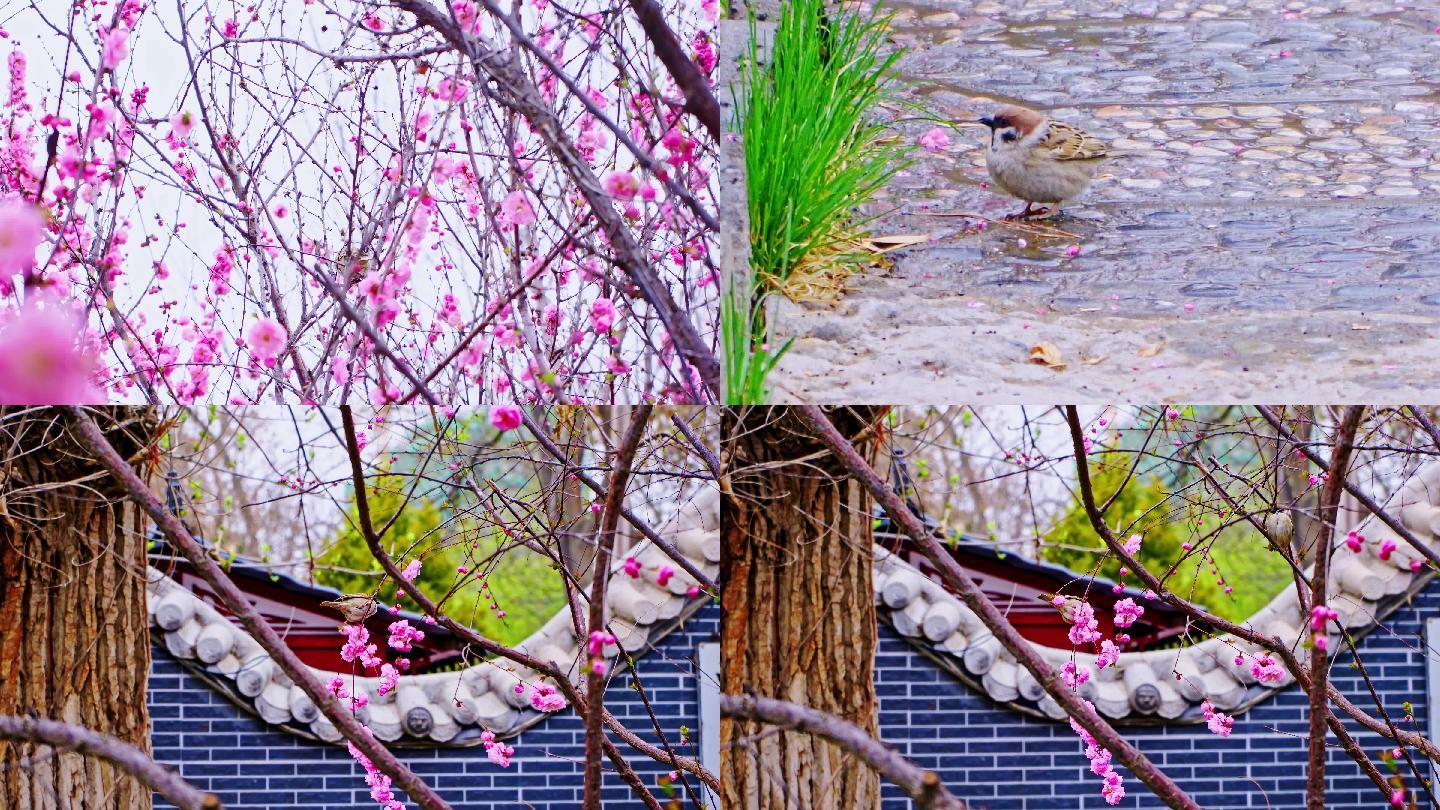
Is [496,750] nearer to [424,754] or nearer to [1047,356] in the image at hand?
[424,754]

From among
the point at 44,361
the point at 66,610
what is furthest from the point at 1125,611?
the point at 44,361

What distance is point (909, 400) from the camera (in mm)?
2570

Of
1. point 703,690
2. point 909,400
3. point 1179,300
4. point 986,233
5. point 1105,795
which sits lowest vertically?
point 1105,795

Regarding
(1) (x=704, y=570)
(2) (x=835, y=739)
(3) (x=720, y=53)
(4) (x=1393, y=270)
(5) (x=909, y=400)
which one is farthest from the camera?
(3) (x=720, y=53)

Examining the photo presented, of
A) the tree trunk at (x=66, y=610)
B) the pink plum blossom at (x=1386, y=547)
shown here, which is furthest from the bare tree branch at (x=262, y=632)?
the pink plum blossom at (x=1386, y=547)

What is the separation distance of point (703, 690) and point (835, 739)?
733mm

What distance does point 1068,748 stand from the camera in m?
3.02

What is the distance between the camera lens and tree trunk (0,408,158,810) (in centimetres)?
272

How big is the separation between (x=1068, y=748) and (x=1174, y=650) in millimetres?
327

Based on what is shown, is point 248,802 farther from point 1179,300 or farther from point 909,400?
point 1179,300

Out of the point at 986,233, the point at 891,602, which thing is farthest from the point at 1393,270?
the point at 891,602

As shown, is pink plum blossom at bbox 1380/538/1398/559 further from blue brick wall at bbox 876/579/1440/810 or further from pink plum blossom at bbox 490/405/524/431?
pink plum blossom at bbox 490/405/524/431

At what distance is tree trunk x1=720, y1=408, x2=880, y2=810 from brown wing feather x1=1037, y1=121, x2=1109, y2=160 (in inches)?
27.1

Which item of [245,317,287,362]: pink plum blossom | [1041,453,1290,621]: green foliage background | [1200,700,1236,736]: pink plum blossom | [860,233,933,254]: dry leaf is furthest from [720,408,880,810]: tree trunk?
[245,317,287,362]: pink plum blossom
